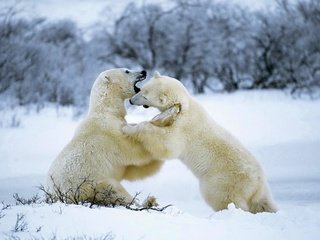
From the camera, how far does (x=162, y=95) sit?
5754 millimetres

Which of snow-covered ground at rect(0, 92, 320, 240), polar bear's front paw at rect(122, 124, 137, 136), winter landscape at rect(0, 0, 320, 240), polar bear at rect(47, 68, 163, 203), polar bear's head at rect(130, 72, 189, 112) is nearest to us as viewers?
snow-covered ground at rect(0, 92, 320, 240)

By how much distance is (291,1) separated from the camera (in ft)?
80.7

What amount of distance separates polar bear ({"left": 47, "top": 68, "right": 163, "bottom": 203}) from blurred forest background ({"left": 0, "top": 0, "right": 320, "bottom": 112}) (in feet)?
42.1

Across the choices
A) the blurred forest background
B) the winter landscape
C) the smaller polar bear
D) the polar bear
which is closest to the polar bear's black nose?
the smaller polar bear

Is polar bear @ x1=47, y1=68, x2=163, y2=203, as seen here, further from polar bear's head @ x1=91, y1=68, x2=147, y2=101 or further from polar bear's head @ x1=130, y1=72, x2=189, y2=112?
polar bear's head @ x1=130, y1=72, x2=189, y2=112

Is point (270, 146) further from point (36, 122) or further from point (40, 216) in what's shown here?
point (40, 216)

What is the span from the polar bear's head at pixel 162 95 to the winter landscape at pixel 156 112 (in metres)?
1.02

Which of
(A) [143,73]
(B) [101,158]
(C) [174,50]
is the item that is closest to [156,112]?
(A) [143,73]

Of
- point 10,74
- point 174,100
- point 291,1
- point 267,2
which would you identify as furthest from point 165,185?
point 267,2

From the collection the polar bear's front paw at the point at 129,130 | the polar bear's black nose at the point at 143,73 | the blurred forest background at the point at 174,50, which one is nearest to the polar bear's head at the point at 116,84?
the polar bear's black nose at the point at 143,73

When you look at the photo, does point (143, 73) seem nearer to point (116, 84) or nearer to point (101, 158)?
point (116, 84)

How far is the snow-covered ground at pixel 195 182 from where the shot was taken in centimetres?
A: 370

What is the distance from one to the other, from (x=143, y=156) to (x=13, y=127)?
28.6 feet

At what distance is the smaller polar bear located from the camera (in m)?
5.16
